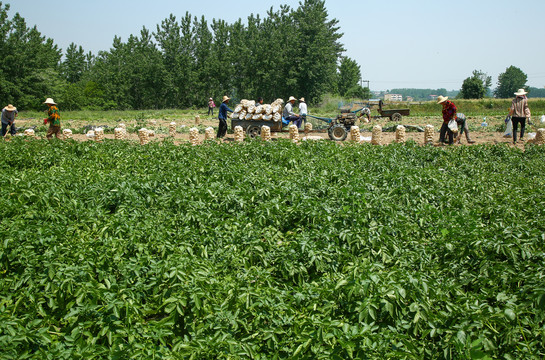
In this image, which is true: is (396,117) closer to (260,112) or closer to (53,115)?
(260,112)

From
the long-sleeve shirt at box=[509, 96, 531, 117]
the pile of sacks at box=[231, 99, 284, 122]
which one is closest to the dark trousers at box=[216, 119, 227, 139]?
the pile of sacks at box=[231, 99, 284, 122]

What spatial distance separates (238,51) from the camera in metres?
53.2

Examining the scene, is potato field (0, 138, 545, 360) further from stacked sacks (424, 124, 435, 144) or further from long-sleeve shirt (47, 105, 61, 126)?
long-sleeve shirt (47, 105, 61, 126)

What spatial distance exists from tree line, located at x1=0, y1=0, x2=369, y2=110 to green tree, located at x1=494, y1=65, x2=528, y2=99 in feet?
235

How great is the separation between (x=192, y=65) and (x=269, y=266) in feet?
171

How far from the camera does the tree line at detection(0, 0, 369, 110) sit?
47.3 m

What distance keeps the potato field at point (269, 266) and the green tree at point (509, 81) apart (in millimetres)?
112442

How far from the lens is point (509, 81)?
108 m

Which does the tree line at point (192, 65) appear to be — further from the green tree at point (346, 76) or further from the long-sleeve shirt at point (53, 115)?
the long-sleeve shirt at point (53, 115)

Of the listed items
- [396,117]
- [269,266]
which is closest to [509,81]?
[396,117]

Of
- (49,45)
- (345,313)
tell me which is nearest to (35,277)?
(345,313)

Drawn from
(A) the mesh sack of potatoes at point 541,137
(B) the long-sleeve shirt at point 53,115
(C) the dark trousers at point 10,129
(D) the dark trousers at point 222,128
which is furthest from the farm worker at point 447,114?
(C) the dark trousers at point 10,129

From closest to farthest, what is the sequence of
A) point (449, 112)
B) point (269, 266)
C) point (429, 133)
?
1. point (269, 266)
2. point (449, 112)
3. point (429, 133)

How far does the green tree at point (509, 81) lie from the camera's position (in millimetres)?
105562
